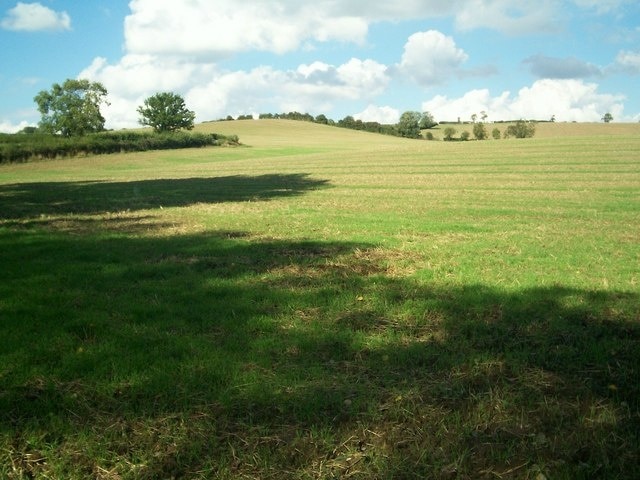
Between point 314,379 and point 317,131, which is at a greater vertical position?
point 317,131

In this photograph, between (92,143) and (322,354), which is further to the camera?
(92,143)

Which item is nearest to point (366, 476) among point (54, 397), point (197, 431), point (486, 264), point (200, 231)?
point (197, 431)

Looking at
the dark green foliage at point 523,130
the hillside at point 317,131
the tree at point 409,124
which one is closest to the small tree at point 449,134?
the hillside at point 317,131

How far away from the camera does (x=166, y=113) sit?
97375 mm

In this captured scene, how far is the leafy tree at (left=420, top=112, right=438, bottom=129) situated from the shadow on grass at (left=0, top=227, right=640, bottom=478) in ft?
426

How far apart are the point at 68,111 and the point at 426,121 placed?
3369 inches

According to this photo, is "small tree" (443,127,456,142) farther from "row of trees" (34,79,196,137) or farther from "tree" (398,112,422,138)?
"row of trees" (34,79,196,137)

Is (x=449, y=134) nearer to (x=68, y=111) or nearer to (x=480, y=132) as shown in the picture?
(x=480, y=132)

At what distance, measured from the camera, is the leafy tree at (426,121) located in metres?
132

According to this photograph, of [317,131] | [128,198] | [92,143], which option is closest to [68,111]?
[92,143]

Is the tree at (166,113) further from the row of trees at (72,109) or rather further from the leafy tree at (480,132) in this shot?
the leafy tree at (480,132)

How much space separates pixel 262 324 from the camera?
6.23 metres

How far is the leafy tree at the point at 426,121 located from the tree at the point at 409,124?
390 cm

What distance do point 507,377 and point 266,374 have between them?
7.63 ft
